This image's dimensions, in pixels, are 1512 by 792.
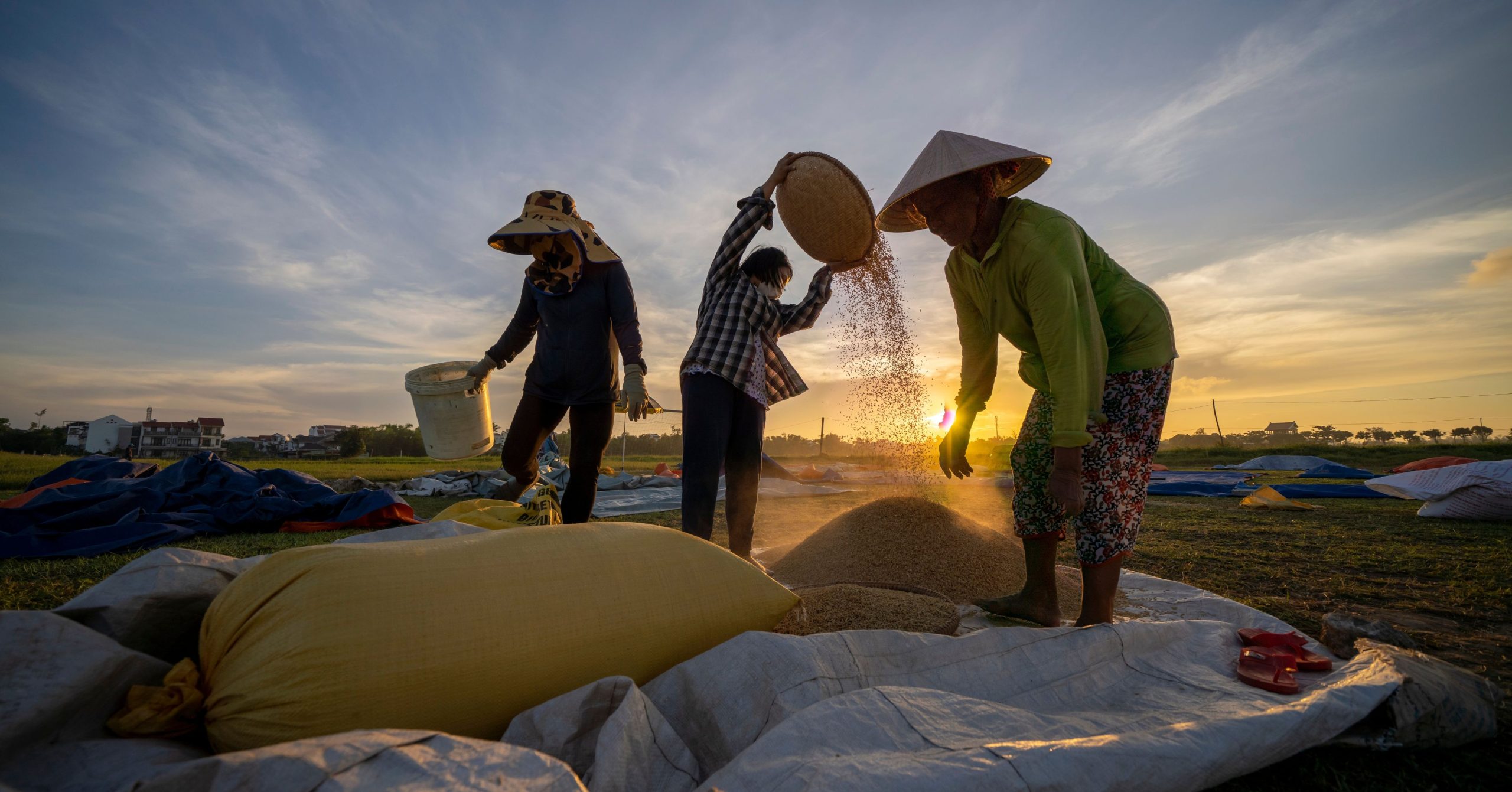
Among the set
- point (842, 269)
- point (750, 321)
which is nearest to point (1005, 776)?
A: point (750, 321)

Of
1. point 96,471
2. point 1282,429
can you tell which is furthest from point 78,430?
point 1282,429

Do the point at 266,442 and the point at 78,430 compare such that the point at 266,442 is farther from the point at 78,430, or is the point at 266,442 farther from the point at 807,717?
the point at 807,717

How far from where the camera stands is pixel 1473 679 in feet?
3.90

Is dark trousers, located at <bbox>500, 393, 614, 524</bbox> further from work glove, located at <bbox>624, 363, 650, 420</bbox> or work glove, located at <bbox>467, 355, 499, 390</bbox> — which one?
work glove, located at <bbox>467, 355, 499, 390</bbox>

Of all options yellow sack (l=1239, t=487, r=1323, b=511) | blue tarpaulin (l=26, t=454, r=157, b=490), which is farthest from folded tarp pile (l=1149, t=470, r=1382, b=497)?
blue tarpaulin (l=26, t=454, r=157, b=490)

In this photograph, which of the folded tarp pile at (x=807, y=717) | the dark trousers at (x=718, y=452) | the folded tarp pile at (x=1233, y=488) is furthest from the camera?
the folded tarp pile at (x=1233, y=488)

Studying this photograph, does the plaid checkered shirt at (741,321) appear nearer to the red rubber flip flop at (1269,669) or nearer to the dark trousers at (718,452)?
the dark trousers at (718,452)

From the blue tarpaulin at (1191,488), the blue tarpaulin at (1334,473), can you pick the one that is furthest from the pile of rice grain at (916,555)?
the blue tarpaulin at (1334,473)

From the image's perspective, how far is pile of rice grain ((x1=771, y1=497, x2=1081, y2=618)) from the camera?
2.55 metres

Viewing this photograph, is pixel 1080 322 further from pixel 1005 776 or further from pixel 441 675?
pixel 441 675

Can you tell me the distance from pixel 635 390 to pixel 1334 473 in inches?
540

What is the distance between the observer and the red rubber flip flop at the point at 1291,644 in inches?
51.5

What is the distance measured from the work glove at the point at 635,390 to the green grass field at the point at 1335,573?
1.54 m

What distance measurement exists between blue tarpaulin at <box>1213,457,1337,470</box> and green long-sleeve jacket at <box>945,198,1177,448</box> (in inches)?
556
